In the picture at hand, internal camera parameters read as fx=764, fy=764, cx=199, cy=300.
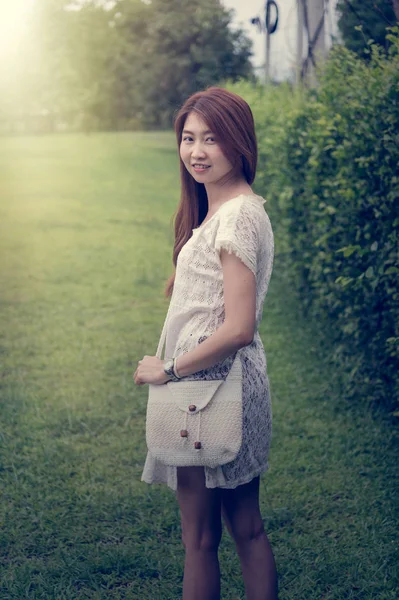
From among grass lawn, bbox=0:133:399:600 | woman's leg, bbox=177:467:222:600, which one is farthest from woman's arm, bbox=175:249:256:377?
grass lawn, bbox=0:133:399:600

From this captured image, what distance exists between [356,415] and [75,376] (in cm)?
225

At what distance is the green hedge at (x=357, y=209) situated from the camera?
4434 mm

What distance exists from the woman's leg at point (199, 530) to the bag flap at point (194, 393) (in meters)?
0.22

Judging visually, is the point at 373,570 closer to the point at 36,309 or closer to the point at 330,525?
the point at 330,525

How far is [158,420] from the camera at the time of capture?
2.37 metres

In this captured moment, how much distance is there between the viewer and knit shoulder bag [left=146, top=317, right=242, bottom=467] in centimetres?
231

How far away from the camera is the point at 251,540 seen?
2.54 metres

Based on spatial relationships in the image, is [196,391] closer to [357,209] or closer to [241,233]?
[241,233]

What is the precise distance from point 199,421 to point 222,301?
37cm

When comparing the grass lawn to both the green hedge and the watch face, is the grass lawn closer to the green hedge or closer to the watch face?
the green hedge

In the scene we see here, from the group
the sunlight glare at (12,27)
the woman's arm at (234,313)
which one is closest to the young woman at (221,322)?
the woman's arm at (234,313)

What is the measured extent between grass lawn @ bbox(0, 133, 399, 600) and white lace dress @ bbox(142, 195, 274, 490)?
3.95ft

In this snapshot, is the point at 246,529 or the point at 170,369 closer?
the point at 170,369

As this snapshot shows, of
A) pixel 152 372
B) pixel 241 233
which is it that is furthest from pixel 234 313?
pixel 152 372
